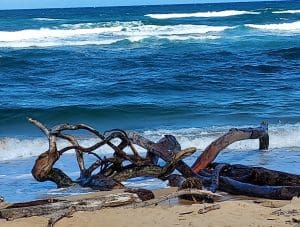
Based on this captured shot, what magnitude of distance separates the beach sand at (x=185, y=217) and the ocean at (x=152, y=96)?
1.62 metres

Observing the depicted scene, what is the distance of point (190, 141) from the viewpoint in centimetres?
992

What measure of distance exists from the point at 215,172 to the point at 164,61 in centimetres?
1659

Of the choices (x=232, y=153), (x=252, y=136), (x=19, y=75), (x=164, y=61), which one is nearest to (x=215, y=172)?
(x=252, y=136)

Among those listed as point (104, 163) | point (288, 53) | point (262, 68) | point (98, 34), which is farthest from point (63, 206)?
point (98, 34)

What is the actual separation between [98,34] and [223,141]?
32.4 meters

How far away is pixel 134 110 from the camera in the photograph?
13.5m

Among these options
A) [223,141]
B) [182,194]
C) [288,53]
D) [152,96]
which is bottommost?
[182,194]

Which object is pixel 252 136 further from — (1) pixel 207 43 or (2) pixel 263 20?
(2) pixel 263 20

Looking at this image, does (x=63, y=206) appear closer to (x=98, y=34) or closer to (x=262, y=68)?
(x=262, y=68)

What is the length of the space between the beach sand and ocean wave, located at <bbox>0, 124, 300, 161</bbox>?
3.96 meters

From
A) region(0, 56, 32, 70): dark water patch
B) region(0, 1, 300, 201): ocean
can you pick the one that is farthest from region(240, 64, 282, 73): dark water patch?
region(0, 56, 32, 70): dark water patch

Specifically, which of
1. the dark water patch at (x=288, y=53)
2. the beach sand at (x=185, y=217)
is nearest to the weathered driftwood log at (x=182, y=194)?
the beach sand at (x=185, y=217)

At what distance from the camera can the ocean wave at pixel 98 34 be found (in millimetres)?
33906

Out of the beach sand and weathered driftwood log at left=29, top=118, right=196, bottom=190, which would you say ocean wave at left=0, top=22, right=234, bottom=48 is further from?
the beach sand
